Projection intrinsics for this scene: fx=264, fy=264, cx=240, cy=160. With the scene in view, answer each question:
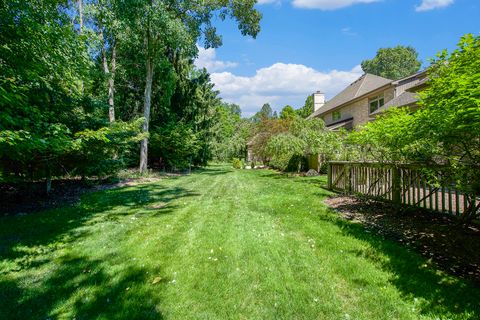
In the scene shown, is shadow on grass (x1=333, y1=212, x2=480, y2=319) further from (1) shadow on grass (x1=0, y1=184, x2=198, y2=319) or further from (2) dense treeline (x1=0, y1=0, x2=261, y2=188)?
(2) dense treeline (x1=0, y1=0, x2=261, y2=188)

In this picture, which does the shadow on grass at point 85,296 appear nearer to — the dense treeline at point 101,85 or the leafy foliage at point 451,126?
the dense treeline at point 101,85

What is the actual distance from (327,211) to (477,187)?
136 inches

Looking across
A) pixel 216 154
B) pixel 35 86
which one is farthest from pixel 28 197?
pixel 216 154

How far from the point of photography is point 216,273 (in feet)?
12.0

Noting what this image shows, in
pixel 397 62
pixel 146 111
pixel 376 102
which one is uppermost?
pixel 397 62

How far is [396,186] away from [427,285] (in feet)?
12.5

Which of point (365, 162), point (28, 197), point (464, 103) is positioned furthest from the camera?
point (28, 197)

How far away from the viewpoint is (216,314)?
2756mm

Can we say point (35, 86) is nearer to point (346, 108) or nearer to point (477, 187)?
point (477, 187)

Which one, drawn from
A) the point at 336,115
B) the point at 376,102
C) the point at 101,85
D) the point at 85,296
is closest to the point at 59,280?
the point at 85,296

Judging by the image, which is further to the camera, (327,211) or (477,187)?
(327,211)

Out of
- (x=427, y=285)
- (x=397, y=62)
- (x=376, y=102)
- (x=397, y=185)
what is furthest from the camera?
(x=397, y=62)

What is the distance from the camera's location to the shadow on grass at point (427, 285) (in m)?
2.75

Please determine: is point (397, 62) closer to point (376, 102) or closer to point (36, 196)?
point (376, 102)
